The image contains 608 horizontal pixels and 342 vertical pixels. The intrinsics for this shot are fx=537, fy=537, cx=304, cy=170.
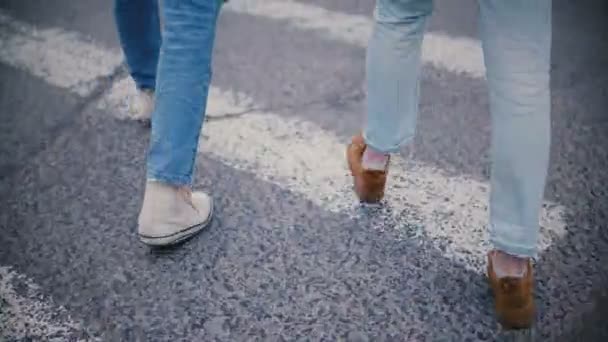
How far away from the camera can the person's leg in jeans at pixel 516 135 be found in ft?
4.15

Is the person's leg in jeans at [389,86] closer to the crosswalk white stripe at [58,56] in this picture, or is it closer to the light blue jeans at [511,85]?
the light blue jeans at [511,85]

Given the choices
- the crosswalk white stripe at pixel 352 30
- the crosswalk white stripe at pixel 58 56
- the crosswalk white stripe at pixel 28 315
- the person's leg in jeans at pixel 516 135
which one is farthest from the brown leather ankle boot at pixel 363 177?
the crosswalk white stripe at pixel 58 56

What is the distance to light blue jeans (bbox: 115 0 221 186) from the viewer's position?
161 centimetres

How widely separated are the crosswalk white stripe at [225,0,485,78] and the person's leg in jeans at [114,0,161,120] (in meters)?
1.33

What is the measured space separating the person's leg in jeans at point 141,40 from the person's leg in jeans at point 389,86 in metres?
1.17

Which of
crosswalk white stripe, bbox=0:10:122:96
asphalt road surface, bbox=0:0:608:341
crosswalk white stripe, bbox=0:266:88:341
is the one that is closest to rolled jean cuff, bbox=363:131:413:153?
asphalt road surface, bbox=0:0:608:341

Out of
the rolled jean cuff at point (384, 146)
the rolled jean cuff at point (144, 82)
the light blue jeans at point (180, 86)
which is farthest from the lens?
the rolled jean cuff at point (144, 82)

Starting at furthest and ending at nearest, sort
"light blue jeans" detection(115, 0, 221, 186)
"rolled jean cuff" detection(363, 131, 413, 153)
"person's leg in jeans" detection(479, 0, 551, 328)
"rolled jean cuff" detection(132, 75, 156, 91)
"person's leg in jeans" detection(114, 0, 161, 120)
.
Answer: "rolled jean cuff" detection(132, 75, 156, 91), "person's leg in jeans" detection(114, 0, 161, 120), "rolled jean cuff" detection(363, 131, 413, 153), "light blue jeans" detection(115, 0, 221, 186), "person's leg in jeans" detection(479, 0, 551, 328)

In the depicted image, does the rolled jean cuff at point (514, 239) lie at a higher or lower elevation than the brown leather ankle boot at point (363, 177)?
higher

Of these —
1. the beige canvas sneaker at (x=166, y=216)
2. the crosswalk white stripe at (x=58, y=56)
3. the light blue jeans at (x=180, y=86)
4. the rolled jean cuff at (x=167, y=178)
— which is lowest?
the crosswalk white stripe at (x=58, y=56)

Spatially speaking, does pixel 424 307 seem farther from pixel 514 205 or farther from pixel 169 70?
pixel 169 70

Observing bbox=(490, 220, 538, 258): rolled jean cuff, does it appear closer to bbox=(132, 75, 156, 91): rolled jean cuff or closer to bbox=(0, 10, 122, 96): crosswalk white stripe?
bbox=(132, 75, 156, 91): rolled jean cuff

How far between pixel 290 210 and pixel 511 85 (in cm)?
100

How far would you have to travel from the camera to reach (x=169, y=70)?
166cm
